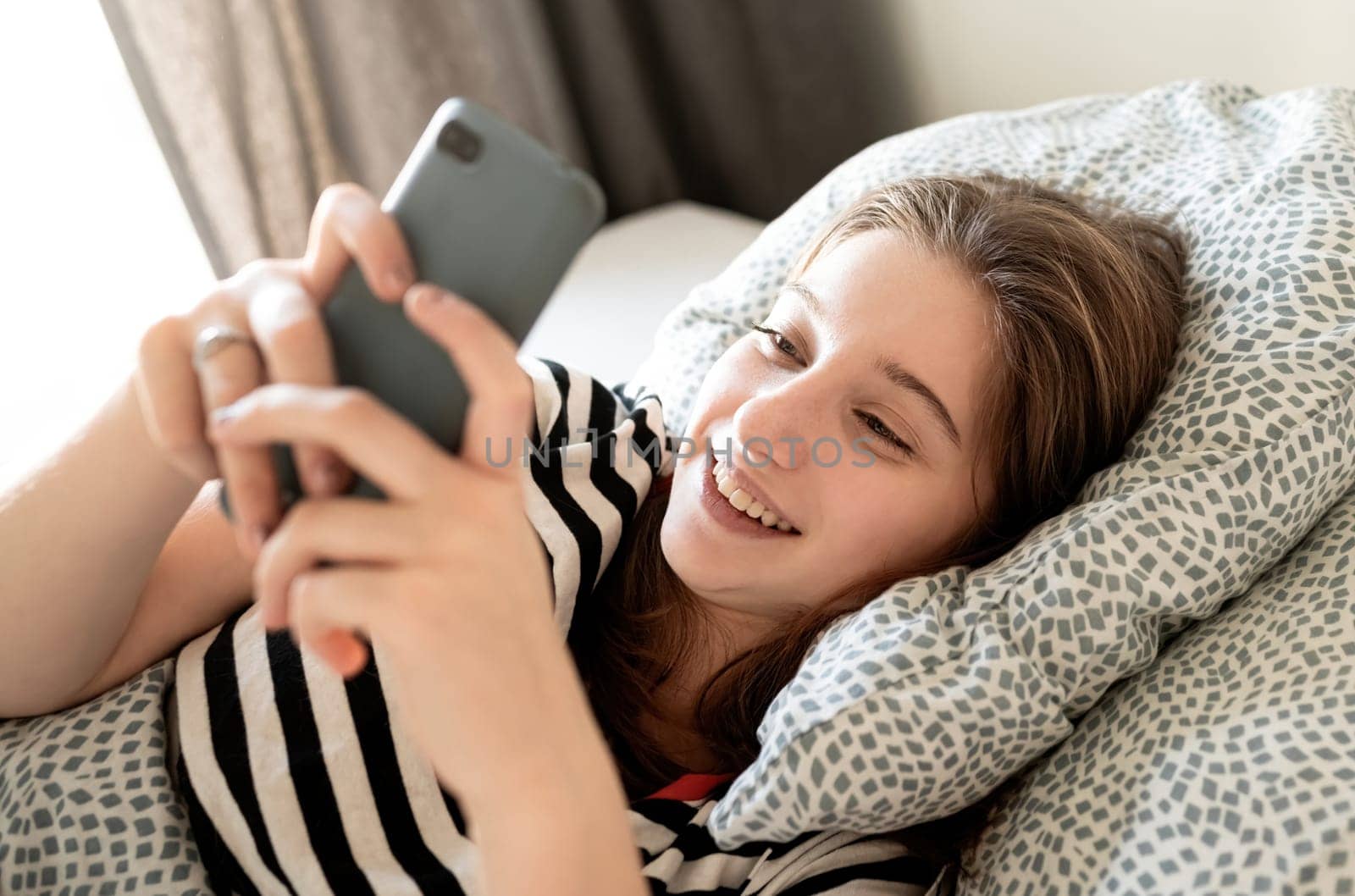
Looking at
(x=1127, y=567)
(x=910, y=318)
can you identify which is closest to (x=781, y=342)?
(x=910, y=318)

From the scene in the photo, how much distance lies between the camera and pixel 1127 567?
0.80m

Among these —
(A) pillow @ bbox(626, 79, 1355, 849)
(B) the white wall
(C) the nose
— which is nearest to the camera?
(A) pillow @ bbox(626, 79, 1355, 849)

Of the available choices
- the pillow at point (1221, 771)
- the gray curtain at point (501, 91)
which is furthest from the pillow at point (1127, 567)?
the gray curtain at point (501, 91)

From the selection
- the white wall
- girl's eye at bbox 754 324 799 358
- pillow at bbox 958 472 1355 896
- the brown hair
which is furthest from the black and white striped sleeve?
the white wall


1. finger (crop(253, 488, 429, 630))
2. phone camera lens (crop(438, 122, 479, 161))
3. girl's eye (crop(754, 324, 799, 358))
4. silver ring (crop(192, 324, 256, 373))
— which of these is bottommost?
girl's eye (crop(754, 324, 799, 358))

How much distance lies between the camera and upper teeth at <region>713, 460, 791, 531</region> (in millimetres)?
903

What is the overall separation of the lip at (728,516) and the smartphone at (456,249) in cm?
34

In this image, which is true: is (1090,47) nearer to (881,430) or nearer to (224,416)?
(881,430)

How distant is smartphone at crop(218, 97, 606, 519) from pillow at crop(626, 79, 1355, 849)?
13.8 inches

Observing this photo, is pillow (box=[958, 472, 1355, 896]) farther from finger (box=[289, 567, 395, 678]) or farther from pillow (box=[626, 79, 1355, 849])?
finger (box=[289, 567, 395, 678])

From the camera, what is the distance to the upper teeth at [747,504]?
0.90 metres

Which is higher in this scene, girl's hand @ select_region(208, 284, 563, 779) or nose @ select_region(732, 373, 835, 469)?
girl's hand @ select_region(208, 284, 563, 779)

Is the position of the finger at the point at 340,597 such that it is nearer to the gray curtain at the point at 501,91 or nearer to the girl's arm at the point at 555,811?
the girl's arm at the point at 555,811

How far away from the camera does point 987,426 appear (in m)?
0.93
